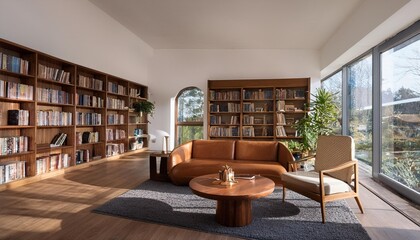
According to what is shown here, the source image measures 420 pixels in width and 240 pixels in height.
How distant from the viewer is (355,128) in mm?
5273

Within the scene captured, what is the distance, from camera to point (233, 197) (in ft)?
7.18

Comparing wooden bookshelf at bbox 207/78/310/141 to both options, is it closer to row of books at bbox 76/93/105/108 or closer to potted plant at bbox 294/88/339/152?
potted plant at bbox 294/88/339/152

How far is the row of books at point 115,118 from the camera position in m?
5.96

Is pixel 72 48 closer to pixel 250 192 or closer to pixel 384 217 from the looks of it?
pixel 250 192

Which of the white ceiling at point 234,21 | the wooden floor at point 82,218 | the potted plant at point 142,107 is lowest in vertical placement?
the wooden floor at point 82,218

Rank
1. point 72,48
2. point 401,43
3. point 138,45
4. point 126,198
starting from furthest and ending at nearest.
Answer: point 138,45 < point 72,48 < point 401,43 < point 126,198

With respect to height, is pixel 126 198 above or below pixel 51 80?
below

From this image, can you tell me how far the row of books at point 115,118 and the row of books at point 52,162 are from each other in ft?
4.78

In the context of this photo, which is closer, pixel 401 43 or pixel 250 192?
pixel 250 192

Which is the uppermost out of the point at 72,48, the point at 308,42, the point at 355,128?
the point at 308,42

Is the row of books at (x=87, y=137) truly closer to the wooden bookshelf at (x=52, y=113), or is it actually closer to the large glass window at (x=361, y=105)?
the wooden bookshelf at (x=52, y=113)

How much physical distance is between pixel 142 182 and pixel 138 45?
4644 millimetres

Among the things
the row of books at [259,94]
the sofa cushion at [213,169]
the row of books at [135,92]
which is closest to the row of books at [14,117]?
the sofa cushion at [213,169]

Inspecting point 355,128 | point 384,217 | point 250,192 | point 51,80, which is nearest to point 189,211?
point 250,192
